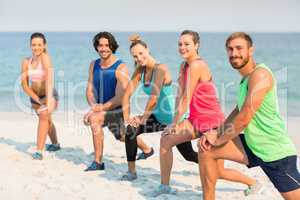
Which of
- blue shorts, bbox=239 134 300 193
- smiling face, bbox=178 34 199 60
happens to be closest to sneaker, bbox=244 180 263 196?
blue shorts, bbox=239 134 300 193

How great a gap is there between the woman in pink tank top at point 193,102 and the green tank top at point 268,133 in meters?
0.94

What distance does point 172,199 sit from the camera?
4770 mm

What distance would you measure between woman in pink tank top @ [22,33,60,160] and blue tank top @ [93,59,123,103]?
0.80 meters

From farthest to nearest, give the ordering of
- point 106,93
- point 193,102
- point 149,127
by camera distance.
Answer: point 106,93 < point 149,127 < point 193,102

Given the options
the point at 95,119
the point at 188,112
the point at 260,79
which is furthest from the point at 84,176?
the point at 260,79

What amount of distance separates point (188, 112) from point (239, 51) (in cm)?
150

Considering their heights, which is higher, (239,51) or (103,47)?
(103,47)

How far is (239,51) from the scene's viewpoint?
3.57 m

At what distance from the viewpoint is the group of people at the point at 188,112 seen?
11.7 ft

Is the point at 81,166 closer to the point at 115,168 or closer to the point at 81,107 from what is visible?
the point at 115,168

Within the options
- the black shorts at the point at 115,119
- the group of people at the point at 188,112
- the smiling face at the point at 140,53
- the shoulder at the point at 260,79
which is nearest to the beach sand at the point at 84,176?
the group of people at the point at 188,112

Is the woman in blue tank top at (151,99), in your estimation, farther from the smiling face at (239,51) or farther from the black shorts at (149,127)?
the smiling face at (239,51)

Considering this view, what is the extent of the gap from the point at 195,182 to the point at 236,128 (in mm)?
2024

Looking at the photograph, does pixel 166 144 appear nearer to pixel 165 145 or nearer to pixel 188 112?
pixel 165 145
